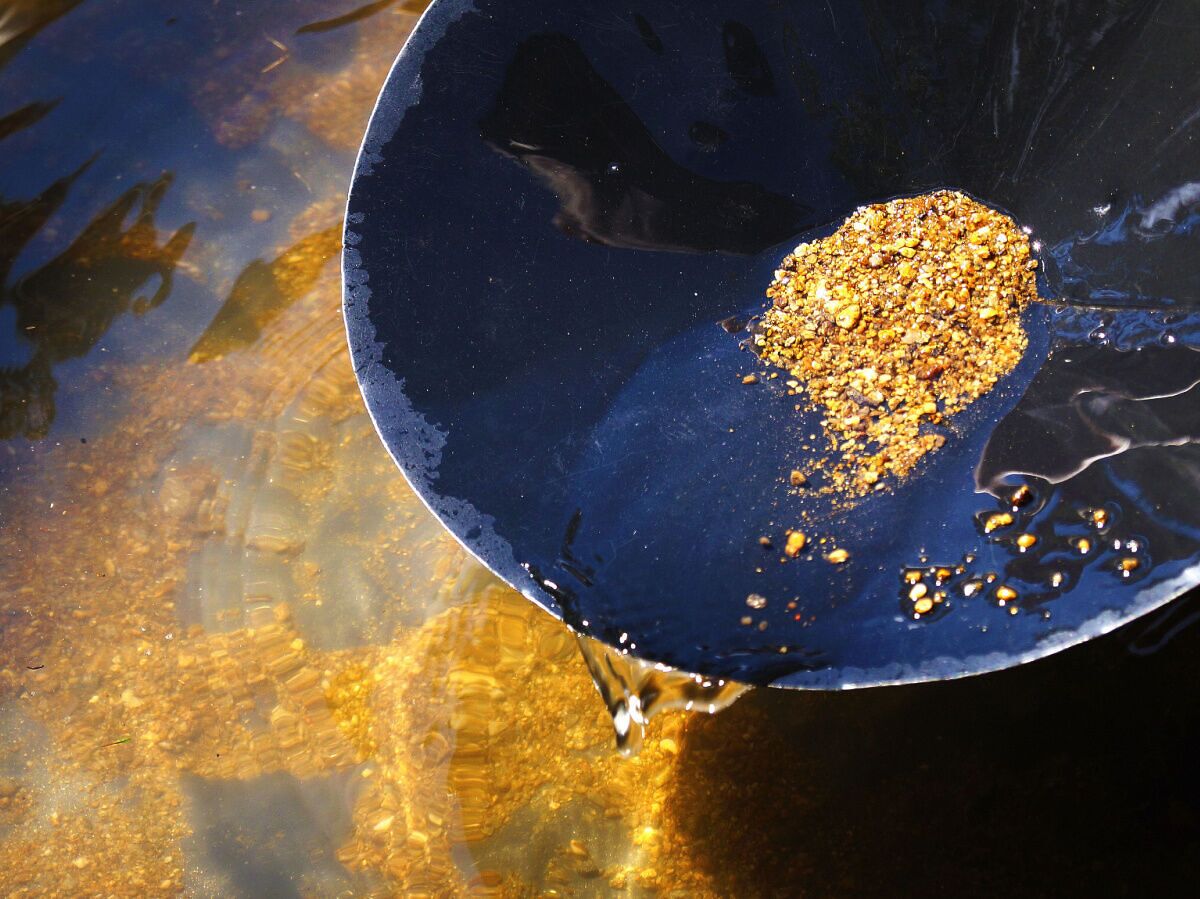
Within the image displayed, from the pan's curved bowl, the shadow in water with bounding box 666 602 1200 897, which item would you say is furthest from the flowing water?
the pan's curved bowl

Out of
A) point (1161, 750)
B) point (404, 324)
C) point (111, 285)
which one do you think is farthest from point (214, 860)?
point (1161, 750)

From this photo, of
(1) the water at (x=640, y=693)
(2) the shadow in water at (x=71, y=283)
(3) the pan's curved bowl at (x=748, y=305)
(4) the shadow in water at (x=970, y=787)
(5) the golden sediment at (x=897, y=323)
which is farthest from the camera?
(2) the shadow in water at (x=71, y=283)

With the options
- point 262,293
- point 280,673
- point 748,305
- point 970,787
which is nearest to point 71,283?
point 262,293

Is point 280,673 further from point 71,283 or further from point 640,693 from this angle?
point 71,283

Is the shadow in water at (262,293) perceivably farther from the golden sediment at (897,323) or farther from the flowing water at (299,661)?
the golden sediment at (897,323)

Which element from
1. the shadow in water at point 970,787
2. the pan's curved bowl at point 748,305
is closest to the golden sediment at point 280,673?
the shadow in water at point 970,787

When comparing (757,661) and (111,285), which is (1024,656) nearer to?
(757,661)
